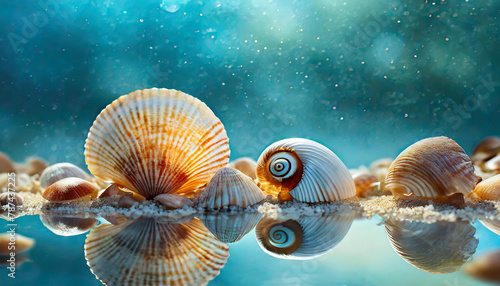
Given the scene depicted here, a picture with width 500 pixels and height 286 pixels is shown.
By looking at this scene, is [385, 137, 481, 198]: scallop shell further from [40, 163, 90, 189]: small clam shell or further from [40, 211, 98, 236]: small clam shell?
[40, 163, 90, 189]: small clam shell

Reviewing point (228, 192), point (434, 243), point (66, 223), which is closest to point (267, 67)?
point (228, 192)

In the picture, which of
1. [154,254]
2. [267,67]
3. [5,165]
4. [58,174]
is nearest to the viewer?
[154,254]

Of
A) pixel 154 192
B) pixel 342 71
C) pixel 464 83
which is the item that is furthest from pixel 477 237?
pixel 464 83

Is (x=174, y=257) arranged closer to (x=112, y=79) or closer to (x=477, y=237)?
(x=477, y=237)

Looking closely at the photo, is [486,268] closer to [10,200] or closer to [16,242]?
[16,242]

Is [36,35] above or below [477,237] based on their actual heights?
above

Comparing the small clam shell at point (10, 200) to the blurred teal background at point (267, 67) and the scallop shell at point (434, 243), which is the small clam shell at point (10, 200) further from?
the blurred teal background at point (267, 67)
